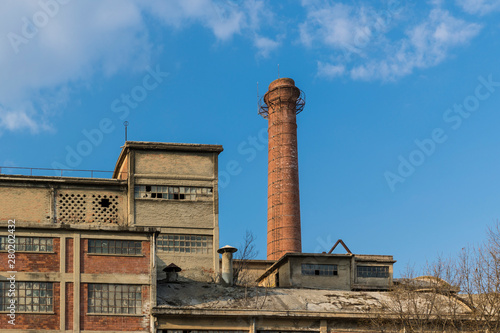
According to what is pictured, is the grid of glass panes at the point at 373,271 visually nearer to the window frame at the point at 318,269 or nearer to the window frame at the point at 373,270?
the window frame at the point at 373,270

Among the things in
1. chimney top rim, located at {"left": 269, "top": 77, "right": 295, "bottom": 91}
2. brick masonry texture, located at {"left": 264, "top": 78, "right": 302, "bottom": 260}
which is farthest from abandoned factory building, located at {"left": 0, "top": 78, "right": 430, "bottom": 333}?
chimney top rim, located at {"left": 269, "top": 77, "right": 295, "bottom": 91}

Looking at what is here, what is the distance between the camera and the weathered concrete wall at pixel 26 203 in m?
37.7

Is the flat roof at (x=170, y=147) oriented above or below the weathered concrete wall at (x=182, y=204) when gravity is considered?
above

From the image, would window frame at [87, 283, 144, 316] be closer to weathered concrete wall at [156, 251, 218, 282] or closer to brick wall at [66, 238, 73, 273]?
brick wall at [66, 238, 73, 273]

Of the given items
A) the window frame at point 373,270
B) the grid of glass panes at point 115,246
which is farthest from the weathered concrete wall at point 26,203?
the window frame at point 373,270

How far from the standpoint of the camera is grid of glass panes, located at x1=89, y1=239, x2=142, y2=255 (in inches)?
1193

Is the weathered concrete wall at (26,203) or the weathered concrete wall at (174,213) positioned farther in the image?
the weathered concrete wall at (174,213)

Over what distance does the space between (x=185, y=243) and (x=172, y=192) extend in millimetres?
2991

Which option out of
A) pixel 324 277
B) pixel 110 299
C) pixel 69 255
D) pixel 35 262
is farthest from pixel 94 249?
pixel 324 277

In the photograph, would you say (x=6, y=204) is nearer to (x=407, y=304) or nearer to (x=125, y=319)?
(x=125, y=319)

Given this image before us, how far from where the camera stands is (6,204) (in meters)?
37.8

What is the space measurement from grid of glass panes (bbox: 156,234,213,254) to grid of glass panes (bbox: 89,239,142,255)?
7.12 metres

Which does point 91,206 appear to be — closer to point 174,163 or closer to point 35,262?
point 174,163

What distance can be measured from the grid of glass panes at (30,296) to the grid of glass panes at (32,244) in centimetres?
147
